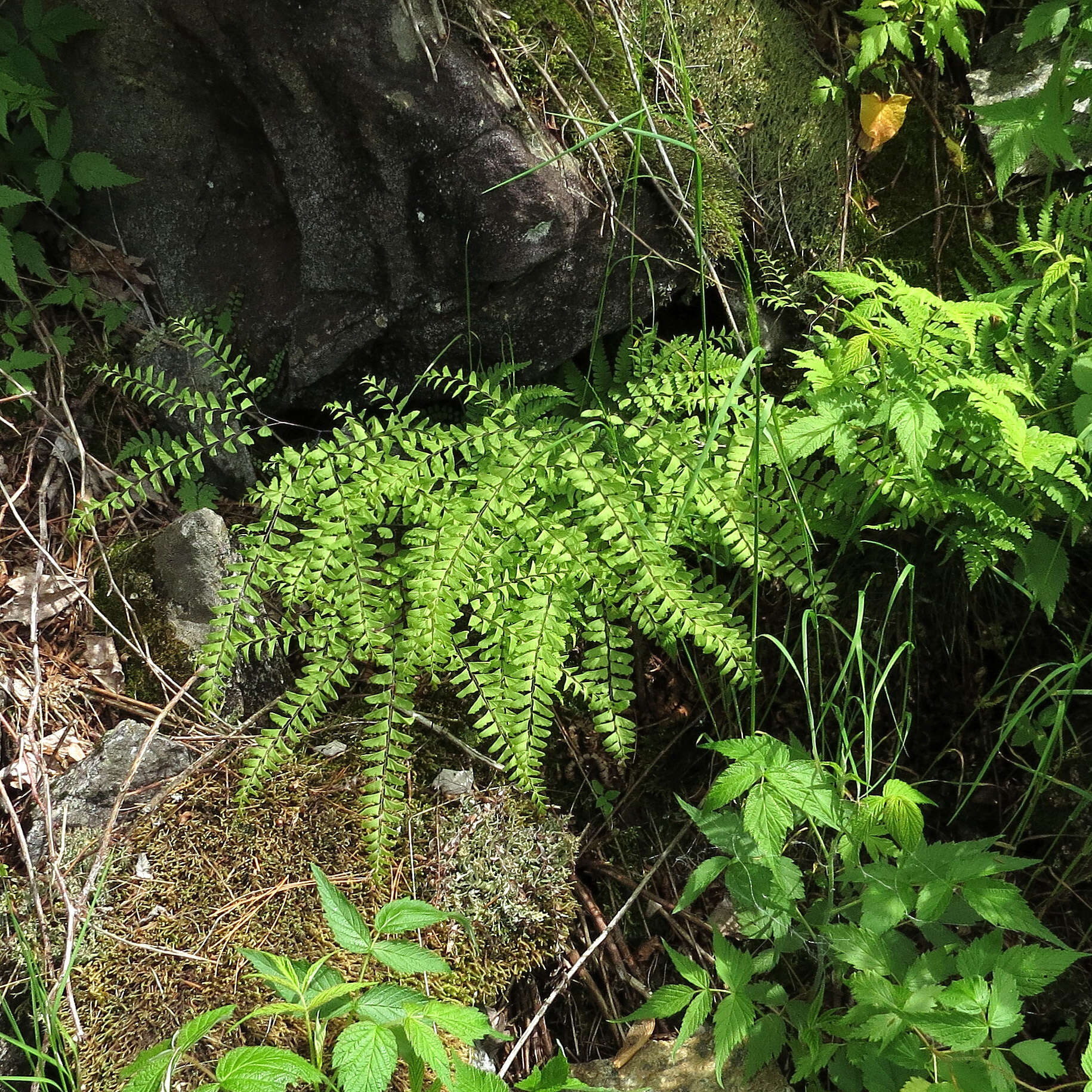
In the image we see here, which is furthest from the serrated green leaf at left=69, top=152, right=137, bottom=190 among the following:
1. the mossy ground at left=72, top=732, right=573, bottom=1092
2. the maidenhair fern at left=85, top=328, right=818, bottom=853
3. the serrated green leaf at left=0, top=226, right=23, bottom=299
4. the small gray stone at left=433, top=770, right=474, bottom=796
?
the small gray stone at left=433, top=770, right=474, bottom=796

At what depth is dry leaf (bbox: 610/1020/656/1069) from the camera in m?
2.51

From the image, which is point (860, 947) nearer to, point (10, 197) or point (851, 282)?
point (851, 282)

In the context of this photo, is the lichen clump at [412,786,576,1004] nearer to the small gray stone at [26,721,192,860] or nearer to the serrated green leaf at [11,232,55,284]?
the small gray stone at [26,721,192,860]

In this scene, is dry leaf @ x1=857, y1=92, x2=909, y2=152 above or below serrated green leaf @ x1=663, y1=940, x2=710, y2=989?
above

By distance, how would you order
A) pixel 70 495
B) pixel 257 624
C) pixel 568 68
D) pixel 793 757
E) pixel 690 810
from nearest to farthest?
pixel 690 810, pixel 793 757, pixel 257 624, pixel 568 68, pixel 70 495

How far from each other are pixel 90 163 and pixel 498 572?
240 cm

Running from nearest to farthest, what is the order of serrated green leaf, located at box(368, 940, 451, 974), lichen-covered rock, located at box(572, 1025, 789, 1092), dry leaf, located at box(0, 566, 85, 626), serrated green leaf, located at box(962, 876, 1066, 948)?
serrated green leaf, located at box(368, 940, 451, 974)
serrated green leaf, located at box(962, 876, 1066, 948)
lichen-covered rock, located at box(572, 1025, 789, 1092)
dry leaf, located at box(0, 566, 85, 626)

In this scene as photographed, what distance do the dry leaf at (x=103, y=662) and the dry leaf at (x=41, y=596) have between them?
0.19 m

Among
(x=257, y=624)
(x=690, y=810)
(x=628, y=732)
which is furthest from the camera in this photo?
(x=257, y=624)

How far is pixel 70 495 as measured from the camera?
11.3ft

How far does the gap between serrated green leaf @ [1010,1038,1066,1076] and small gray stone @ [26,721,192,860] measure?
2407 mm

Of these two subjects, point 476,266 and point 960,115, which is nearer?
point 476,266

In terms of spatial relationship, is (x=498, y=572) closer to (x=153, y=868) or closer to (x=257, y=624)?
(x=257, y=624)

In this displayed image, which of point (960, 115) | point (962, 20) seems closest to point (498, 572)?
point (960, 115)
